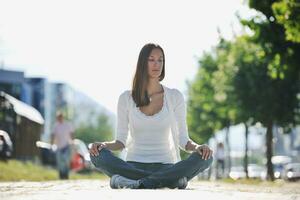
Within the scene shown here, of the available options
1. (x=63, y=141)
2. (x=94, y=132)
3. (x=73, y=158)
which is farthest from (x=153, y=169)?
(x=94, y=132)

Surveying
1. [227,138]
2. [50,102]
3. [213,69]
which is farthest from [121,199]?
[50,102]

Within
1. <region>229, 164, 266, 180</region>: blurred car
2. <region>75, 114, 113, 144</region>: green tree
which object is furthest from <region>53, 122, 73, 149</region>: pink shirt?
<region>75, 114, 113, 144</region>: green tree

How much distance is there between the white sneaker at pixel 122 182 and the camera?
251 inches

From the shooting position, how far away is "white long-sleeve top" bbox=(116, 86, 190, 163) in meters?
6.84

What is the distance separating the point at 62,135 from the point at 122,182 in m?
11.5

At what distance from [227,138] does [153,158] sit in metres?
44.8

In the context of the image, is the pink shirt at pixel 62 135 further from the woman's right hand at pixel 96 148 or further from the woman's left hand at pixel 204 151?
the woman's left hand at pixel 204 151

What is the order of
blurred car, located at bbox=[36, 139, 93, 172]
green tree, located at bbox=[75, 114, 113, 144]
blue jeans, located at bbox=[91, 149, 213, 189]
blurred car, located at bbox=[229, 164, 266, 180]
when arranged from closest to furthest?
blue jeans, located at bbox=[91, 149, 213, 189] < blurred car, located at bbox=[36, 139, 93, 172] < blurred car, located at bbox=[229, 164, 266, 180] < green tree, located at bbox=[75, 114, 113, 144]

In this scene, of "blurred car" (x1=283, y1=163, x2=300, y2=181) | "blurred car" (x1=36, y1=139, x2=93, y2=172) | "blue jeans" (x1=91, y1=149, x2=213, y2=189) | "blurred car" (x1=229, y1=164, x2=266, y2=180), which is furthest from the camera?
"blurred car" (x1=229, y1=164, x2=266, y2=180)

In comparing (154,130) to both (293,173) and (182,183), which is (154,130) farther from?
(293,173)

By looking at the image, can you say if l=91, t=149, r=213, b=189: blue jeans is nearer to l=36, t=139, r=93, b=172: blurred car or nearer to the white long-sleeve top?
the white long-sleeve top

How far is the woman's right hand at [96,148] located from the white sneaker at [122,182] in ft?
0.83

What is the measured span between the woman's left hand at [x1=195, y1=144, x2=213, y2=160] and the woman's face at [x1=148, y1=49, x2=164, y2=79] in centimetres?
85

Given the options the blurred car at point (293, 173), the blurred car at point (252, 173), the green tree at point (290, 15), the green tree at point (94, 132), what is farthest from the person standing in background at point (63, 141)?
the green tree at point (94, 132)
